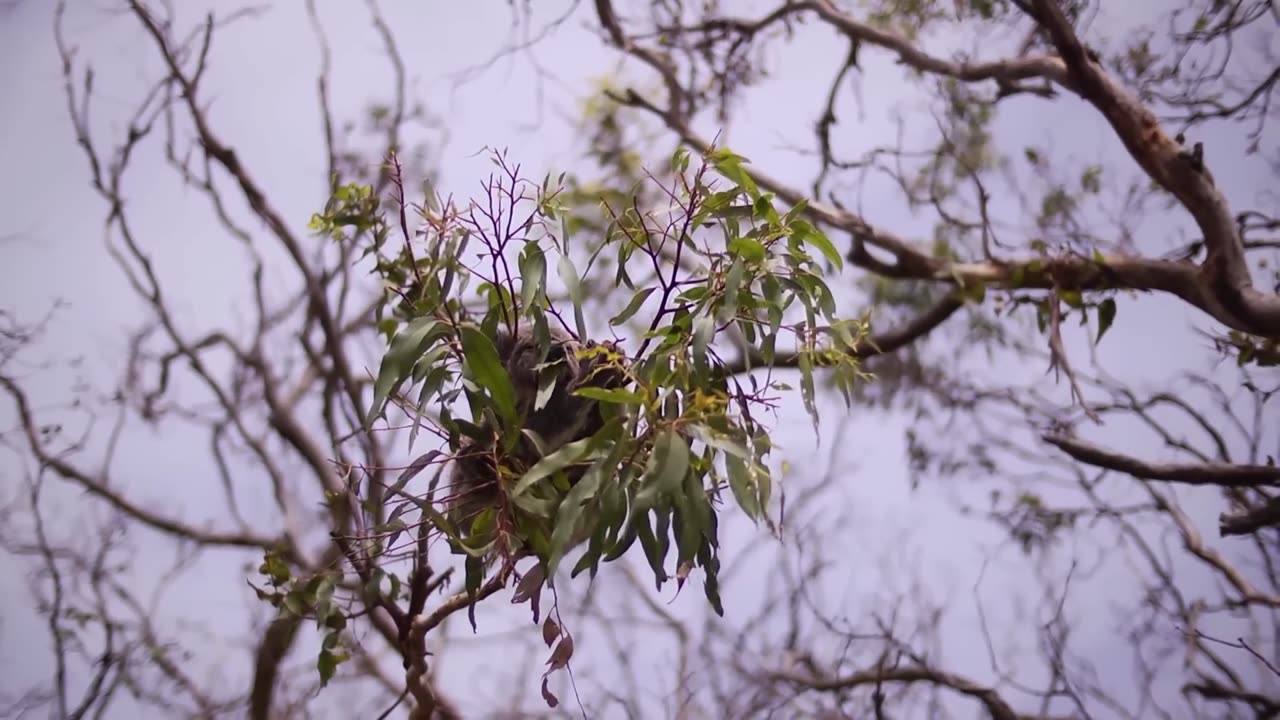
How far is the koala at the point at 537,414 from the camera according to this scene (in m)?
1.31

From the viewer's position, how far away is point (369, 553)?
4.73ft

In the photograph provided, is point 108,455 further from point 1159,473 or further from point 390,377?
point 1159,473

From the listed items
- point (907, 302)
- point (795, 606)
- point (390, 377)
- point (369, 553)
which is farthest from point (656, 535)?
point (907, 302)

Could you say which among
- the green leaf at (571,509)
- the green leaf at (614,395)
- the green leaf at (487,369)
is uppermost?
the green leaf at (487,369)

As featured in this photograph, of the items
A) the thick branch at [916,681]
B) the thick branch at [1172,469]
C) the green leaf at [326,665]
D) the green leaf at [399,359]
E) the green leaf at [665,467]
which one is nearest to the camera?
the green leaf at [665,467]

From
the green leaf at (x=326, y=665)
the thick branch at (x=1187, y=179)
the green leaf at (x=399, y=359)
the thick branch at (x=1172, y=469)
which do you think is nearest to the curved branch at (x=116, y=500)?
the green leaf at (x=326, y=665)

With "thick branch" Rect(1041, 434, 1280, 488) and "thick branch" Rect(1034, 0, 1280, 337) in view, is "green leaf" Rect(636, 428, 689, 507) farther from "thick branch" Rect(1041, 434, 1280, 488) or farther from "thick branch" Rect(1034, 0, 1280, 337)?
"thick branch" Rect(1034, 0, 1280, 337)

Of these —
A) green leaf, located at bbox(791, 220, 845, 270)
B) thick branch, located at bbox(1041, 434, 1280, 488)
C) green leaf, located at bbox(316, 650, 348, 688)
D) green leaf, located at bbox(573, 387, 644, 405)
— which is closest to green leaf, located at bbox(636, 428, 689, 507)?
green leaf, located at bbox(573, 387, 644, 405)

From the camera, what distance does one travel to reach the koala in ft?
4.28

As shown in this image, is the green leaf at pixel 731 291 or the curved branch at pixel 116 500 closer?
the green leaf at pixel 731 291

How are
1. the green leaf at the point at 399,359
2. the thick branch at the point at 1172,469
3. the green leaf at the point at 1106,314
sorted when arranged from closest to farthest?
1. the green leaf at the point at 399,359
2. the thick branch at the point at 1172,469
3. the green leaf at the point at 1106,314

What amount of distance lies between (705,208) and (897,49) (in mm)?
2656

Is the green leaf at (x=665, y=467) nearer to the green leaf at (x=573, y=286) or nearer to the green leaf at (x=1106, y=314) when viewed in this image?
the green leaf at (x=573, y=286)

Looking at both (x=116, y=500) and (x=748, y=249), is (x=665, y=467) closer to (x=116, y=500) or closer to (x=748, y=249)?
(x=748, y=249)
